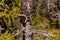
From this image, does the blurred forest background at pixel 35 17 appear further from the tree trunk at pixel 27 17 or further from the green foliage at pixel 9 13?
the tree trunk at pixel 27 17

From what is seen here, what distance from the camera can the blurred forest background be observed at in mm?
2811

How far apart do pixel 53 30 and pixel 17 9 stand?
0.78 meters

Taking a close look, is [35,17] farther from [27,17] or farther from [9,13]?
[27,17]

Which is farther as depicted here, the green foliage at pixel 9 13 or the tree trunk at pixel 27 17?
the green foliage at pixel 9 13

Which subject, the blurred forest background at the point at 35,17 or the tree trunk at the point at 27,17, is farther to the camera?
the blurred forest background at the point at 35,17

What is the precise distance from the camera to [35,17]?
3000mm

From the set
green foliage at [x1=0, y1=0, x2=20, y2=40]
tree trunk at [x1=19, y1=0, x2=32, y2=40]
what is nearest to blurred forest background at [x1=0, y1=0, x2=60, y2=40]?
green foliage at [x1=0, y1=0, x2=20, y2=40]

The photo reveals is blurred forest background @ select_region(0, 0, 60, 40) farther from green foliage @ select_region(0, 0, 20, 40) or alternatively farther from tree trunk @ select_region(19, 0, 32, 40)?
tree trunk @ select_region(19, 0, 32, 40)

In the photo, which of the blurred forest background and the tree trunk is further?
the blurred forest background

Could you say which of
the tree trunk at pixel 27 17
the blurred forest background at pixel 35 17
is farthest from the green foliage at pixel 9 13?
the tree trunk at pixel 27 17

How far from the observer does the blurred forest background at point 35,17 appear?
9.22ft

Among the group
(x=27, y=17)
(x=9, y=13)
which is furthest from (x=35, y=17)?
(x=27, y=17)

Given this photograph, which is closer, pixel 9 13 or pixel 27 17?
pixel 27 17

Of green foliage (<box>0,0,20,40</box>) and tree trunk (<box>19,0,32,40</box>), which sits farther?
green foliage (<box>0,0,20,40</box>)
